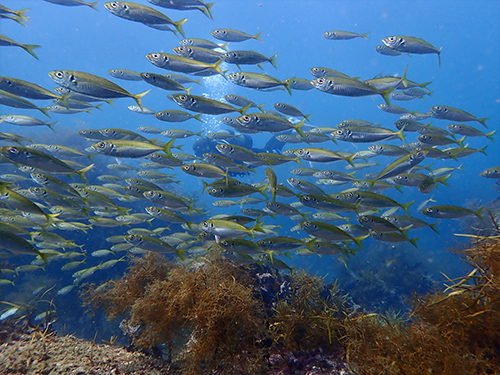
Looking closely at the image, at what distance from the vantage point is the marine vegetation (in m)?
2.36

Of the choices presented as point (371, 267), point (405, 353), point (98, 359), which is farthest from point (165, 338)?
point (371, 267)

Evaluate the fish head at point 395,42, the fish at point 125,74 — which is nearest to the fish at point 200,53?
the fish at point 125,74

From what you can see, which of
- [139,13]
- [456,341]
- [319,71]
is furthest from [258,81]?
[456,341]

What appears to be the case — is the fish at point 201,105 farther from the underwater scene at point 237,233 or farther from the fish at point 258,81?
the fish at point 258,81

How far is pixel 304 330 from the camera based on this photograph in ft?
12.8

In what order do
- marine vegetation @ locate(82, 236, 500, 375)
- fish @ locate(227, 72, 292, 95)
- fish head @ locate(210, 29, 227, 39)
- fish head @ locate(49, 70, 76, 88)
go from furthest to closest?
fish head @ locate(210, 29, 227, 39), fish @ locate(227, 72, 292, 95), fish head @ locate(49, 70, 76, 88), marine vegetation @ locate(82, 236, 500, 375)

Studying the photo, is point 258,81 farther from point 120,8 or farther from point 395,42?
point 395,42

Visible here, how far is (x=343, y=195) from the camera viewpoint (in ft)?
14.1

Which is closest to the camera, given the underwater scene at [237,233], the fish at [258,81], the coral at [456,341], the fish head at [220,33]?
the coral at [456,341]

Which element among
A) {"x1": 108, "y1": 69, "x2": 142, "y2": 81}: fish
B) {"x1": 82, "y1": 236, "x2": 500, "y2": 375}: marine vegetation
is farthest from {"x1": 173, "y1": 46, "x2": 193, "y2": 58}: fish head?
{"x1": 82, "y1": 236, "x2": 500, "y2": 375}: marine vegetation

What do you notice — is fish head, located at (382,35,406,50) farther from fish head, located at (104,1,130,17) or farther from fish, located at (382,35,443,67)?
fish head, located at (104,1,130,17)

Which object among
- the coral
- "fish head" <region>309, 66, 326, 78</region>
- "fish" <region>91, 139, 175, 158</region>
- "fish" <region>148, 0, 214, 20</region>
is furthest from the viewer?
"fish head" <region>309, 66, 326, 78</region>

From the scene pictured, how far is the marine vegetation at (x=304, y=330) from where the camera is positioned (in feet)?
7.73

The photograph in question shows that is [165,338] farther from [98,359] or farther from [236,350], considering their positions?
[236,350]
